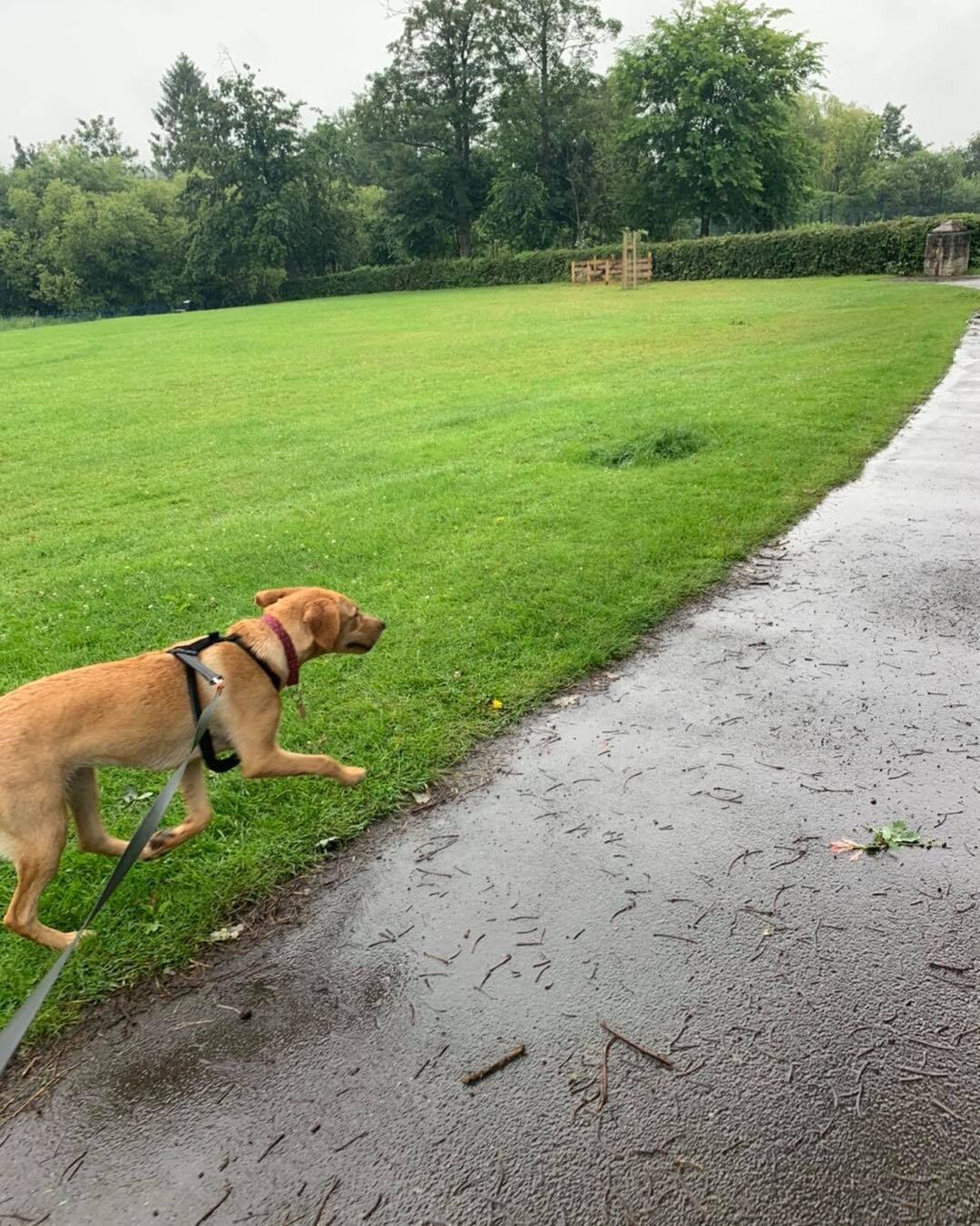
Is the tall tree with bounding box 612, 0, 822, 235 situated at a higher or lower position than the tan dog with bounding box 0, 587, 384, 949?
higher

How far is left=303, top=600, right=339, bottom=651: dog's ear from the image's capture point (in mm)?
3949

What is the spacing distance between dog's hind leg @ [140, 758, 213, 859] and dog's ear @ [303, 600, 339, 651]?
2.55 feet

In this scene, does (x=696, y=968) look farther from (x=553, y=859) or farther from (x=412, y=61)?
(x=412, y=61)

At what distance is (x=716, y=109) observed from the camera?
Result: 5975 cm

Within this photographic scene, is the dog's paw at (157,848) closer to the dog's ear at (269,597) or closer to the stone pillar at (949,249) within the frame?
the dog's ear at (269,597)

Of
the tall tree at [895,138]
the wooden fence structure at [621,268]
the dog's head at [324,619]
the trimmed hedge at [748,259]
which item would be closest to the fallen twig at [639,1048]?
the dog's head at [324,619]

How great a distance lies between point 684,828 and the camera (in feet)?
12.5

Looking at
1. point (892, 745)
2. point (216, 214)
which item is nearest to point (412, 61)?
point (216, 214)

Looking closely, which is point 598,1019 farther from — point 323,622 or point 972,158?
point 972,158

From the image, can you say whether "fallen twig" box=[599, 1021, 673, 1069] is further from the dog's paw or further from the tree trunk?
the tree trunk

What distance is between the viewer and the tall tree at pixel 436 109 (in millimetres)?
67688

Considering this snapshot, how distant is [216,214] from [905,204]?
85.5 metres

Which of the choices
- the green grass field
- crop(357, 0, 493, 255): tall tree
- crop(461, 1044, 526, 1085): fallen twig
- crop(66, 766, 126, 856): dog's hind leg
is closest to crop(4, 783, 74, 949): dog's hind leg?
the green grass field

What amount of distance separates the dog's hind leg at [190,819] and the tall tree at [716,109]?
6496cm
